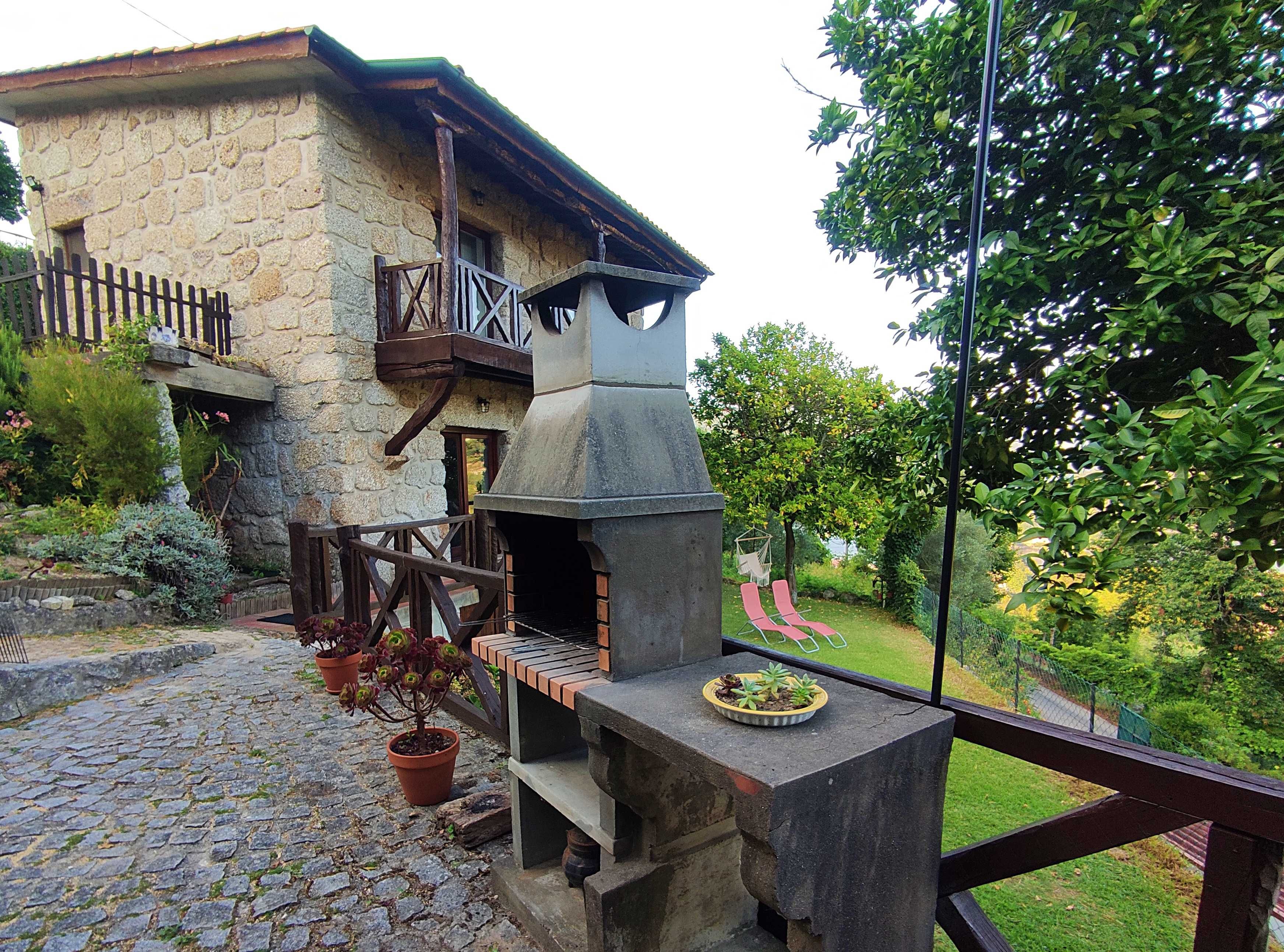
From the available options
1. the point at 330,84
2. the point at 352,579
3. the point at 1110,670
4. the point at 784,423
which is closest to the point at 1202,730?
the point at 1110,670

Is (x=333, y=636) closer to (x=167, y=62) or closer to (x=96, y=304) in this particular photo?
(x=96, y=304)

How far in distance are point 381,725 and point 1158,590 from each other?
10732mm

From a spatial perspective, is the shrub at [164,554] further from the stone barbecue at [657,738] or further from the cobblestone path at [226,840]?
the stone barbecue at [657,738]

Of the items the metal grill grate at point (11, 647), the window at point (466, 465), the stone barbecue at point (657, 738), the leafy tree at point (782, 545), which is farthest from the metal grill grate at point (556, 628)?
the leafy tree at point (782, 545)

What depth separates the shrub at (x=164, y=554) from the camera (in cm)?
516

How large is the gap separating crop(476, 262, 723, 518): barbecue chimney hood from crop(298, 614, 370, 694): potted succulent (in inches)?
99.9

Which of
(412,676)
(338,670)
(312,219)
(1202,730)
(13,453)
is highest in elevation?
(312,219)

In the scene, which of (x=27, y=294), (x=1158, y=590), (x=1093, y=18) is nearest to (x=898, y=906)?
(x=1093, y=18)

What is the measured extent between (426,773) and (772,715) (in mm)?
2205

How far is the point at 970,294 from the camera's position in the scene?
1426 mm

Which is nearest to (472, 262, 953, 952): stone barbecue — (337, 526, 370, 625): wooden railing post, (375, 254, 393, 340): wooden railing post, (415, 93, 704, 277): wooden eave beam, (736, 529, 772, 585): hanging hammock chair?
(337, 526, 370, 625): wooden railing post

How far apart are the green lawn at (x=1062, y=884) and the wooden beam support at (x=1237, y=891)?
101 inches

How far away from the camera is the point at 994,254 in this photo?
212 centimetres

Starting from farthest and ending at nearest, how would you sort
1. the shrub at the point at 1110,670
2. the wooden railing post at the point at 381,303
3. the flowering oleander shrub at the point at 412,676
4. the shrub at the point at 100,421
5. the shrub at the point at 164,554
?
the shrub at the point at 1110,670, the wooden railing post at the point at 381,303, the shrub at the point at 100,421, the shrub at the point at 164,554, the flowering oleander shrub at the point at 412,676
